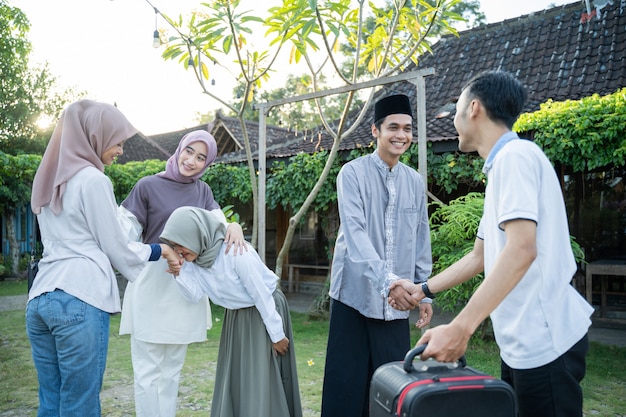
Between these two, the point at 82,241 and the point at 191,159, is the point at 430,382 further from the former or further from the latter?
the point at 191,159

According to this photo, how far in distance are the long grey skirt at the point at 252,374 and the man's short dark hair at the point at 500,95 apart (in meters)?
1.77

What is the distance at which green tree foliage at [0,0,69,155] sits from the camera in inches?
542

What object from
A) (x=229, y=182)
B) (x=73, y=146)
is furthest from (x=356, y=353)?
(x=229, y=182)

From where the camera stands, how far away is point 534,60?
8.53 m

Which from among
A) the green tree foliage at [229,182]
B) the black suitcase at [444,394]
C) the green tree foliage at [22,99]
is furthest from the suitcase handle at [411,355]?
the green tree foliage at [22,99]

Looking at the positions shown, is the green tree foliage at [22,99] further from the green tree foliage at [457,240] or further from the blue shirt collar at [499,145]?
the blue shirt collar at [499,145]

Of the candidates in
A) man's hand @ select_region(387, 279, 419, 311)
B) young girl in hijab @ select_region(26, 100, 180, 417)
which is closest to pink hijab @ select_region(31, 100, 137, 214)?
young girl in hijab @ select_region(26, 100, 180, 417)

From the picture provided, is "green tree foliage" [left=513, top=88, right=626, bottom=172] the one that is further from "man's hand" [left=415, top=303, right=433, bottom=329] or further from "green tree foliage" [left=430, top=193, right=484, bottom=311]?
"man's hand" [left=415, top=303, right=433, bottom=329]

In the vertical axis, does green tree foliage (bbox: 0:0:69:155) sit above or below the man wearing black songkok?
above

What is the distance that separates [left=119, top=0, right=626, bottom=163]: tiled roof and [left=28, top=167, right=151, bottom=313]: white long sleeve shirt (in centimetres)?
477

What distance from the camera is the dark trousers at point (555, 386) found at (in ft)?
5.06

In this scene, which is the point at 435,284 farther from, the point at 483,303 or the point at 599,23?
the point at 599,23

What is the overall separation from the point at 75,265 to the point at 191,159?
1151mm

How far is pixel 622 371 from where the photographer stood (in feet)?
16.2
